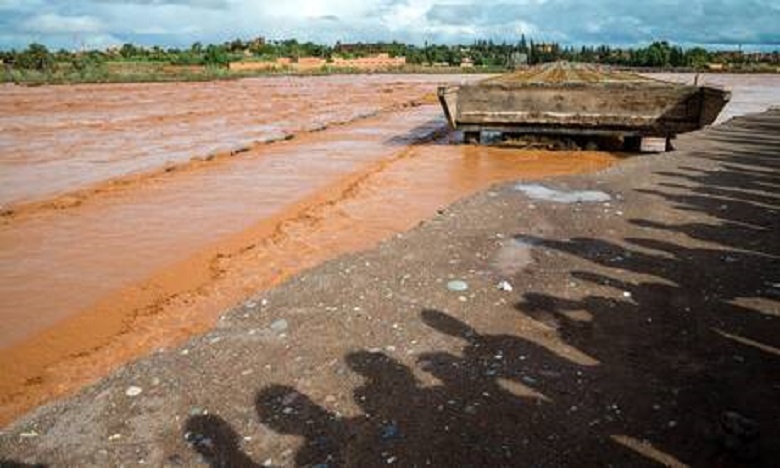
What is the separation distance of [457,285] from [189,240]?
4.46m

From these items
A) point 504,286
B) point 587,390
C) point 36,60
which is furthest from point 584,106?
point 36,60

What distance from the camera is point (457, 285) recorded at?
22.1ft

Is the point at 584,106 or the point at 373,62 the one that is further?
the point at 373,62

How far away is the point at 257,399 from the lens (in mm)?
4781

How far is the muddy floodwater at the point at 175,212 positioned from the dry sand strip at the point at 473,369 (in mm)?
1002

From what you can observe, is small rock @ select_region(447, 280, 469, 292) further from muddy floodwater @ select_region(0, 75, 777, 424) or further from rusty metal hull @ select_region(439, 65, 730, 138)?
rusty metal hull @ select_region(439, 65, 730, 138)

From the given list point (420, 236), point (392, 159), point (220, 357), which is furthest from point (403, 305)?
point (392, 159)

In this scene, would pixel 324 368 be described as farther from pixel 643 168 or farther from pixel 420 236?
pixel 643 168

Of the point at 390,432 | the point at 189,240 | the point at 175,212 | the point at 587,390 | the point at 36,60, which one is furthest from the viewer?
the point at 36,60

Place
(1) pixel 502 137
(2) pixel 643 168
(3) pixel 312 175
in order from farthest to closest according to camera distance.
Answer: (1) pixel 502 137 → (3) pixel 312 175 → (2) pixel 643 168

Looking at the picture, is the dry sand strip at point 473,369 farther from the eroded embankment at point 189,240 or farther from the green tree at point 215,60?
the green tree at point 215,60

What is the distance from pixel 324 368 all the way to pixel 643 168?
32.2ft

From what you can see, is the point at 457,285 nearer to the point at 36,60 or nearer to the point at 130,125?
the point at 130,125

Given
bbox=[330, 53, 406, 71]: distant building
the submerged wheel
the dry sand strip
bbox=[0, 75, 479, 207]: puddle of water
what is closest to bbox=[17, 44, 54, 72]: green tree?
bbox=[0, 75, 479, 207]: puddle of water
